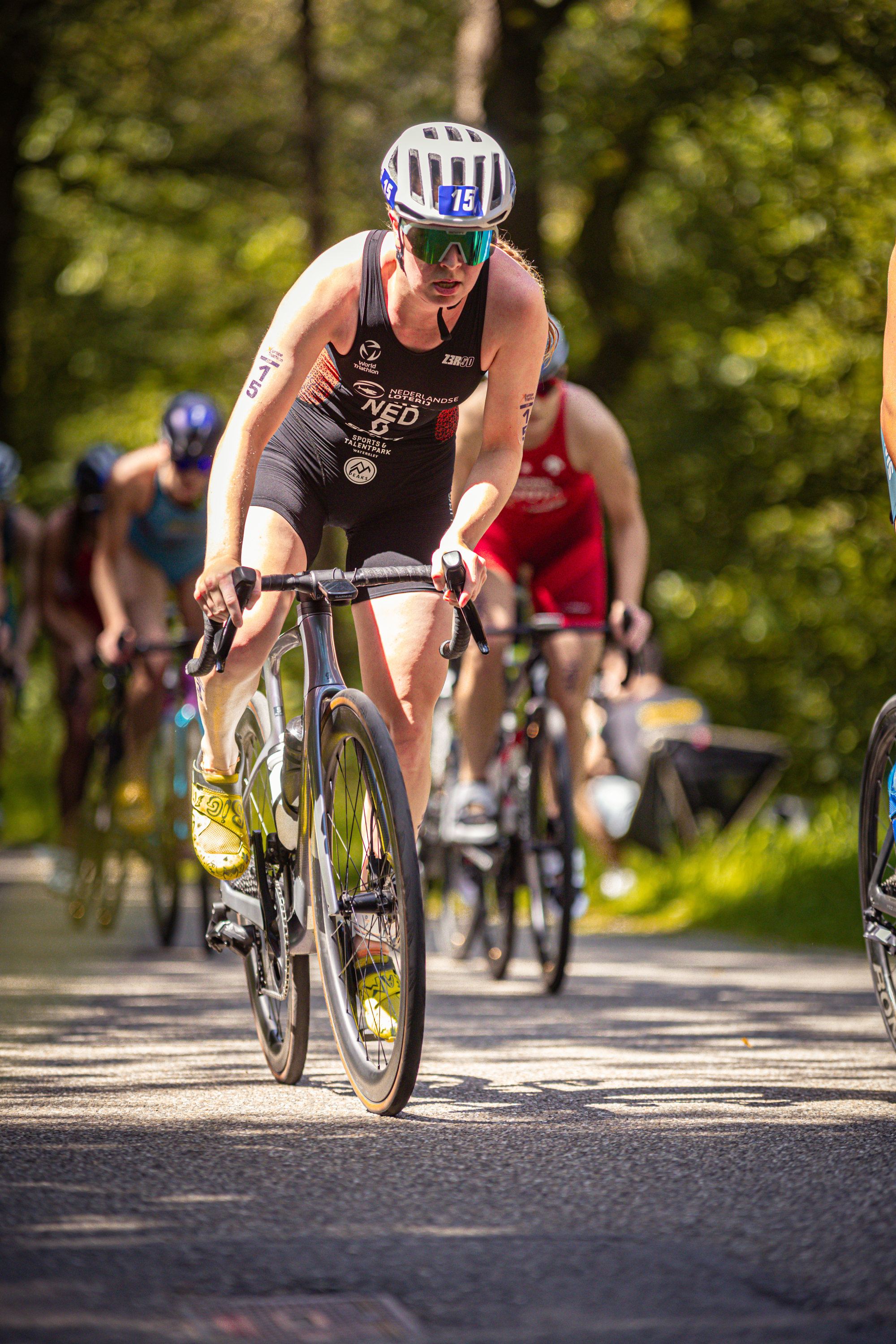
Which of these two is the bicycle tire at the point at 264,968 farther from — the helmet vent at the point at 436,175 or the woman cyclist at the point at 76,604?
the woman cyclist at the point at 76,604

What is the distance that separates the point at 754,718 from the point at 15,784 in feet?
28.0

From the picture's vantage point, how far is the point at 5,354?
19719 mm

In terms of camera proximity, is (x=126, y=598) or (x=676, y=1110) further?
(x=126, y=598)

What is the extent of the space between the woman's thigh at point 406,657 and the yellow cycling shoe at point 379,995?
2.21ft

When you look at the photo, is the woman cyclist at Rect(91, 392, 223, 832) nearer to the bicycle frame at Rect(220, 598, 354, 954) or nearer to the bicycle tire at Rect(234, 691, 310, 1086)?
the bicycle tire at Rect(234, 691, 310, 1086)

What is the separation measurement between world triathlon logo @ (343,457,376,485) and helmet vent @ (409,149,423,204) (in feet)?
2.60

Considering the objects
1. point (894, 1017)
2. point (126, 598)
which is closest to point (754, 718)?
point (126, 598)

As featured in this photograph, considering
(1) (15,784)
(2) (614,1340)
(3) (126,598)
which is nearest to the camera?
(2) (614,1340)

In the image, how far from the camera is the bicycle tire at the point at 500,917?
21.9ft

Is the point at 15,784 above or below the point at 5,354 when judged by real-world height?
below

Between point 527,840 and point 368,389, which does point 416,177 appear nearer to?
point 368,389

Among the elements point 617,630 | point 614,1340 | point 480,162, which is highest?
point 480,162

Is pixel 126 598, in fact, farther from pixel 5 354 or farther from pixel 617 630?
pixel 5 354

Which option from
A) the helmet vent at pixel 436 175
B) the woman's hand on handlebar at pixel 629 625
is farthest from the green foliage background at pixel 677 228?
the helmet vent at pixel 436 175
